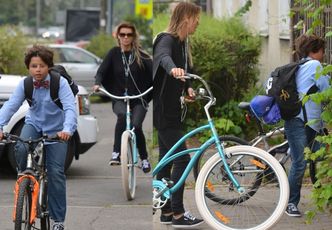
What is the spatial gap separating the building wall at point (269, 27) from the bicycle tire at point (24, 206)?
2507 millimetres

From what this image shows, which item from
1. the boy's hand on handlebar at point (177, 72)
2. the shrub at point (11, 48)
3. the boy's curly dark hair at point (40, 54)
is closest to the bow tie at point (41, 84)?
the boy's curly dark hair at point (40, 54)

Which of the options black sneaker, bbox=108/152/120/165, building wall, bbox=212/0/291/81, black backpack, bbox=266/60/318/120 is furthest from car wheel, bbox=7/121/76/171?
building wall, bbox=212/0/291/81

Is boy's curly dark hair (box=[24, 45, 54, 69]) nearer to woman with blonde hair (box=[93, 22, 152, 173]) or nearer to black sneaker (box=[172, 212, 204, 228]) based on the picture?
woman with blonde hair (box=[93, 22, 152, 173])

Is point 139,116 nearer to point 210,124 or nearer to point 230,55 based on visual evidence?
point 210,124

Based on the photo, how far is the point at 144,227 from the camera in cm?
492

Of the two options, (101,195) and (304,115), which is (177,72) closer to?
(101,195)

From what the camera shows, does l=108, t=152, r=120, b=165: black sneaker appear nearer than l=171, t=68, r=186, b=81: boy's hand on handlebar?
No

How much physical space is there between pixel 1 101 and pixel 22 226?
2.59 feet

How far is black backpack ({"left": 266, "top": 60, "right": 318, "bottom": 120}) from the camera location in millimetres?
6180

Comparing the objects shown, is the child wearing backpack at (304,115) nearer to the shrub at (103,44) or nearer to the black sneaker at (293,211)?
the black sneaker at (293,211)

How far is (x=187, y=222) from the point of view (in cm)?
580

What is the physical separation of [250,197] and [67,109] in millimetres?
1277

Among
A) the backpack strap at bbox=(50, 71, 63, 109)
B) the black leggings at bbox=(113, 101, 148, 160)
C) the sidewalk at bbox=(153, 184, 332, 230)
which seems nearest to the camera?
the black leggings at bbox=(113, 101, 148, 160)

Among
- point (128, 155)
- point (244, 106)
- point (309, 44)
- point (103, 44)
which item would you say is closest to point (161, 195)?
point (128, 155)
